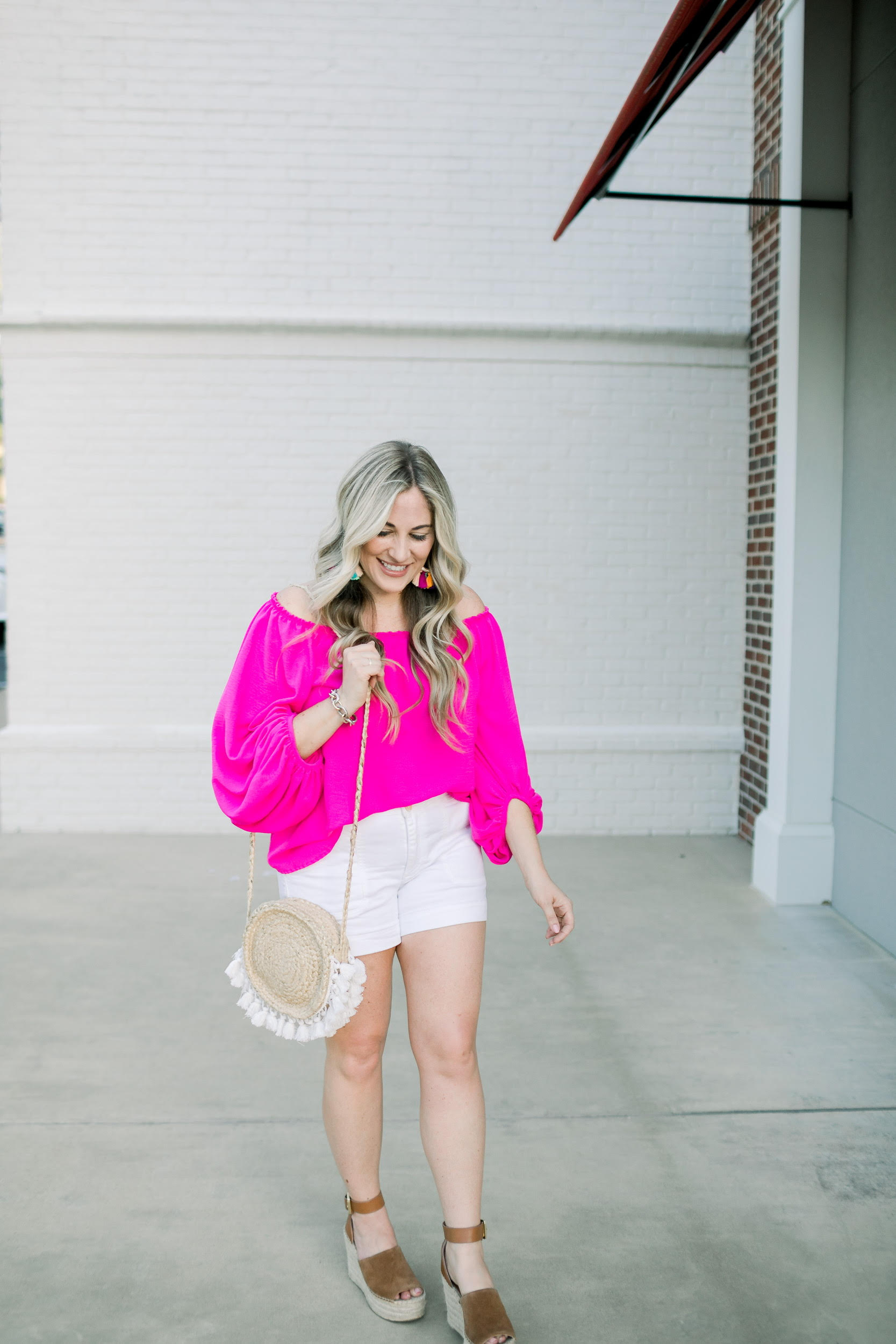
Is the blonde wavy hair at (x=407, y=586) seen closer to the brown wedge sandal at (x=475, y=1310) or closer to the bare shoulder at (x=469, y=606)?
the bare shoulder at (x=469, y=606)

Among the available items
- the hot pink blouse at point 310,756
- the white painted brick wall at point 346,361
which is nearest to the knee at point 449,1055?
the hot pink blouse at point 310,756

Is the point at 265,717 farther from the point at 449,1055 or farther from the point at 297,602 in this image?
the point at 449,1055

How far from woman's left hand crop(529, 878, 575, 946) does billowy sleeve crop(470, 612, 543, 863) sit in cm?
13

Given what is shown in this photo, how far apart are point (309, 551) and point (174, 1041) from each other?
3.48 metres

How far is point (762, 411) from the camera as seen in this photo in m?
6.44

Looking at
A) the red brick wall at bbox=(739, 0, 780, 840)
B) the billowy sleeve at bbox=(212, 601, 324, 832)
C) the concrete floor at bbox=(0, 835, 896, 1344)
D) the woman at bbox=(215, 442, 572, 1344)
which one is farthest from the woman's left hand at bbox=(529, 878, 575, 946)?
the red brick wall at bbox=(739, 0, 780, 840)

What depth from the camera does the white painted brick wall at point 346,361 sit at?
637cm

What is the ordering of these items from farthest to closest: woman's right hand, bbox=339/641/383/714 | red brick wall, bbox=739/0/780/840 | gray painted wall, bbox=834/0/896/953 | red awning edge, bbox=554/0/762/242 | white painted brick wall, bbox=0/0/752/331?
white painted brick wall, bbox=0/0/752/331, red brick wall, bbox=739/0/780/840, gray painted wall, bbox=834/0/896/953, red awning edge, bbox=554/0/762/242, woman's right hand, bbox=339/641/383/714

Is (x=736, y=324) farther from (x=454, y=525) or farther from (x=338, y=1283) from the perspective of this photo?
(x=338, y=1283)

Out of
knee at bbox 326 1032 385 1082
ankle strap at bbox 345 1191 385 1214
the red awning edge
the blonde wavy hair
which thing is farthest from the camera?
the red awning edge

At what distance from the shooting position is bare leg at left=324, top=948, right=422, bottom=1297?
233 cm

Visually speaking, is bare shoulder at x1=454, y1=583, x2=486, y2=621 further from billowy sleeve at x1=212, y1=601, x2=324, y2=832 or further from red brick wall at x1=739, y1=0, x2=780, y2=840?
red brick wall at x1=739, y1=0, x2=780, y2=840

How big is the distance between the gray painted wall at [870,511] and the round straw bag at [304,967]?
3.19 metres

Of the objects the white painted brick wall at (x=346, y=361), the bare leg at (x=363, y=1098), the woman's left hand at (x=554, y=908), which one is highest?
the white painted brick wall at (x=346, y=361)
